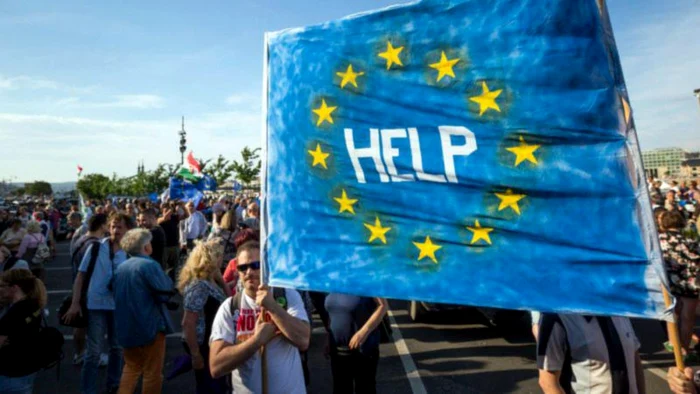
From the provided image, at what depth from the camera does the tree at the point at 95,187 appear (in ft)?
205

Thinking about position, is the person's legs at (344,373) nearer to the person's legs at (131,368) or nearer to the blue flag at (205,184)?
the person's legs at (131,368)

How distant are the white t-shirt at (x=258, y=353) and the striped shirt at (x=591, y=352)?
1.37 m

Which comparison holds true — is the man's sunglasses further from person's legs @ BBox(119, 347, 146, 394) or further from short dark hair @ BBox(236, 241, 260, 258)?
person's legs @ BBox(119, 347, 146, 394)

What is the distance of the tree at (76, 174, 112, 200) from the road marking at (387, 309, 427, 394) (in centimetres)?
6291

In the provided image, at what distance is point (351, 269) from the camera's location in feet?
8.09

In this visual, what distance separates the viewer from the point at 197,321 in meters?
3.65

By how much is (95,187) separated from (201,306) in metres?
68.9

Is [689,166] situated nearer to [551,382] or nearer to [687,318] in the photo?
[687,318]

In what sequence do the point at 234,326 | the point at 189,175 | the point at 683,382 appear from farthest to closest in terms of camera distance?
the point at 189,175
the point at 234,326
the point at 683,382

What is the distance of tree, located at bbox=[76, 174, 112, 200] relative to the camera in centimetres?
6247

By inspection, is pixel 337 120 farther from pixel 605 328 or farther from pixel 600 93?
pixel 605 328

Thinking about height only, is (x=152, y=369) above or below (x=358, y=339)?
below

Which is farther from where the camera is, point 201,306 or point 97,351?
point 97,351

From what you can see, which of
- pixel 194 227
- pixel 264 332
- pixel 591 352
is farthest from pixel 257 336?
pixel 194 227
